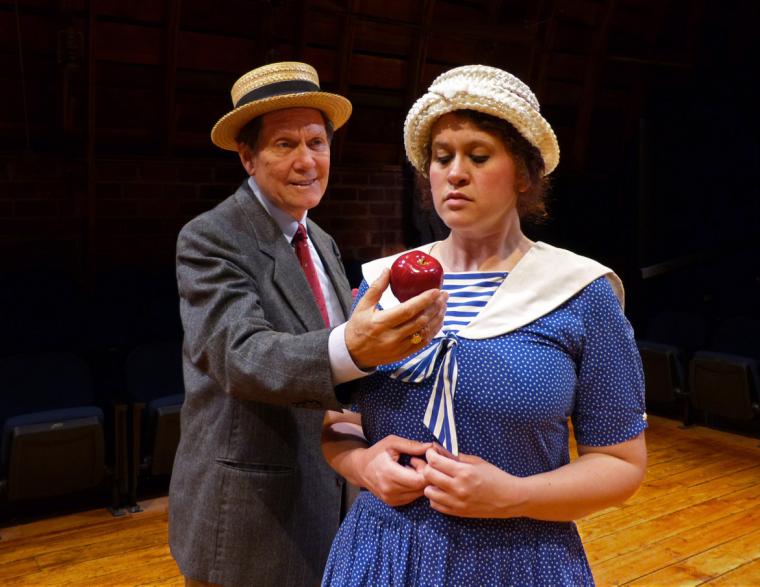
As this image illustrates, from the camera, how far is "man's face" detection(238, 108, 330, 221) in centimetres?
187

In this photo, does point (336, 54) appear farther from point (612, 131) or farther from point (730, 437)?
point (730, 437)

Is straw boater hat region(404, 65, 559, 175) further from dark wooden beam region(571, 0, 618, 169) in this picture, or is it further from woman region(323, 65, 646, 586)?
dark wooden beam region(571, 0, 618, 169)

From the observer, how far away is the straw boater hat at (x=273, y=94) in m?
1.87

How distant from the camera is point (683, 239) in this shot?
7.65m

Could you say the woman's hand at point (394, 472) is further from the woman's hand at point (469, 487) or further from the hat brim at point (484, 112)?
the hat brim at point (484, 112)

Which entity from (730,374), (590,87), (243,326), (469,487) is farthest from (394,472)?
(590,87)

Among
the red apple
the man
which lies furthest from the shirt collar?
the red apple

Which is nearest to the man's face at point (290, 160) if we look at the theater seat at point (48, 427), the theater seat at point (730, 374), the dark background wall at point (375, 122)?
the theater seat at point (48, 427)

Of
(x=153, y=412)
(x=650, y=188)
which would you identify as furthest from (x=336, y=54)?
(x=650, y=188)

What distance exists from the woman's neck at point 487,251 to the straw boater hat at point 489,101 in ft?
0.47

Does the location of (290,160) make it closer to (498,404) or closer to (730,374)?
(498,404)

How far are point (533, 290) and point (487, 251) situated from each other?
0.12m

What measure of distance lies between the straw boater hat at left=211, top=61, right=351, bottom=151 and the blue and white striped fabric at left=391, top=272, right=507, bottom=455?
0.75 meters

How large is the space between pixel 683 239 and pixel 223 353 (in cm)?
691
